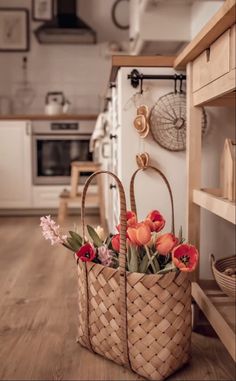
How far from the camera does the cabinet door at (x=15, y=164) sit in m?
4.04

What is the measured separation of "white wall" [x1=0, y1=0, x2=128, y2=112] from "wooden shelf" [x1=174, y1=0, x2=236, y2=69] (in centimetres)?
335

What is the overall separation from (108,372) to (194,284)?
47 cm

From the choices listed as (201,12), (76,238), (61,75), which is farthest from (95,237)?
(61,75)

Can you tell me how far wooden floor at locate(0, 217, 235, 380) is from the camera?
3.90ft

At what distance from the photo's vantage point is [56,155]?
13.4ft

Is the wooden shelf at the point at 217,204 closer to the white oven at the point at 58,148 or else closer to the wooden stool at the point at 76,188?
the wooden stool at the point at 76,188

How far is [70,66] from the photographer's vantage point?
4.72m

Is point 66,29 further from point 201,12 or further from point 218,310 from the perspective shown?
point 218,310

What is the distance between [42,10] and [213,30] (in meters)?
3.96

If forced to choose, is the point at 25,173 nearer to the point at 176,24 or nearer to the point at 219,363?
the point at 176,24

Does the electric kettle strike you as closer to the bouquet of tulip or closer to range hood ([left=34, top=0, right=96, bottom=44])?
range hood ([left=34, top=0, right=96, bottom=44])

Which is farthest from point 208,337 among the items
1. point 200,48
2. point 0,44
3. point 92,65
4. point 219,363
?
point 0,44

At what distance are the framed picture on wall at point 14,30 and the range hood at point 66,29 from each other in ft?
0.71

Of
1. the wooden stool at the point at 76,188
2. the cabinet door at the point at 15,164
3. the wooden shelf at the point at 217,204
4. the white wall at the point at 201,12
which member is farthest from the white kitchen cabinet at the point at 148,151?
the cabinet door at the point at 15,164
